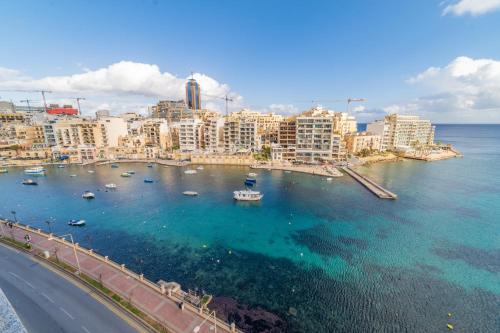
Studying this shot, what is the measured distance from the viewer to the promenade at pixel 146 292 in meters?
23.5

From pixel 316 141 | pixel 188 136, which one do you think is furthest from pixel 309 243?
pixel 188 136

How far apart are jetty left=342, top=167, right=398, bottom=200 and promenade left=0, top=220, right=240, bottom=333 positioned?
62.6 m

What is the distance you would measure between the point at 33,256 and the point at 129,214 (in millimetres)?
21944

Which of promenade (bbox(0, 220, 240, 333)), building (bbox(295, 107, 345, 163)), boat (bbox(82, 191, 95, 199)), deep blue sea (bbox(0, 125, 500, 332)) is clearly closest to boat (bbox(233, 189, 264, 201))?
deep blue sea (bbox(0, 125, 500, 332))

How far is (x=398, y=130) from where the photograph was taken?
140500 mm

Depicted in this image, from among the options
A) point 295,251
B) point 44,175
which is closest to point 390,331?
point 295,251

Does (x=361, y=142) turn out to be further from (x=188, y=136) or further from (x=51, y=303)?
(x=51, y=303)

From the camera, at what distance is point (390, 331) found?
25.0 m

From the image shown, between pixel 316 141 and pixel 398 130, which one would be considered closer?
pixel 316 141

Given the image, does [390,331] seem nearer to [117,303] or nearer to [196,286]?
[196,286]

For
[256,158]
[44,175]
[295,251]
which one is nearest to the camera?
[295,251]

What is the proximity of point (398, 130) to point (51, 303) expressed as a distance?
172470 millimetres

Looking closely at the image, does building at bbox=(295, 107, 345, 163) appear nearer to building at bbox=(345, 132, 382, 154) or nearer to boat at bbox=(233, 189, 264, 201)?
building at bbox=(345, 132, 382, 154)

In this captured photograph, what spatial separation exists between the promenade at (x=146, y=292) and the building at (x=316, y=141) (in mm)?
92153
